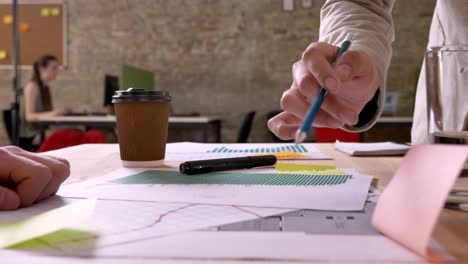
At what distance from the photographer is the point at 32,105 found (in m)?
4.69

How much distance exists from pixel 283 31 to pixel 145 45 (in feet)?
5.40

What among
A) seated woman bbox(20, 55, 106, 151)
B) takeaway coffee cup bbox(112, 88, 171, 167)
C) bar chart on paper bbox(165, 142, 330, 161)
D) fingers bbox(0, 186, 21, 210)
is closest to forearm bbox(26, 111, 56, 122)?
seated woman bbox(20, 55, 106, 151)

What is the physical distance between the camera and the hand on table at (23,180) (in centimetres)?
56

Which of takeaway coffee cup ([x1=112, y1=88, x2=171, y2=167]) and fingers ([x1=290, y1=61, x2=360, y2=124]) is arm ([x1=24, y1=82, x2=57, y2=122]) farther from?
fingers ([x1=290, y1=61, x2=360, y2=124])

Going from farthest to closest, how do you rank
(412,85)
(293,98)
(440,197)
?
(412,85) → (293,98) → (440,197)

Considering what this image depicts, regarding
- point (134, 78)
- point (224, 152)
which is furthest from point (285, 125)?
point (134, 78)

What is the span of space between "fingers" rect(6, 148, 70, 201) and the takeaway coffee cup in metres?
0.26

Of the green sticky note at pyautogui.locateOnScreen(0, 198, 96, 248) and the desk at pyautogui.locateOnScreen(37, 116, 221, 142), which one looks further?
the desk at pyautogui.locateOnScreen(37, 116, 221, 142)

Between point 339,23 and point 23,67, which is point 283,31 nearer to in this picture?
point 23,67

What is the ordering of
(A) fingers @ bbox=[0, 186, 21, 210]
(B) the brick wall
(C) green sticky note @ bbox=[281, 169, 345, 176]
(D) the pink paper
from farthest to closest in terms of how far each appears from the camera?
(B) the brick wall < (C) green sticky note @ bbox=[281, 169, 345, 176] < (A) fingers @ bbox=[0, 186, 21, 210] < (D) the pink paper

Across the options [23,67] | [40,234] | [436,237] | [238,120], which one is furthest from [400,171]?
[23,67]

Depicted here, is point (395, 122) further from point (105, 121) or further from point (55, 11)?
point (55, 11)

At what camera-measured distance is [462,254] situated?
1.28 feet

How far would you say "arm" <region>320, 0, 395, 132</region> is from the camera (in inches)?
35.4
